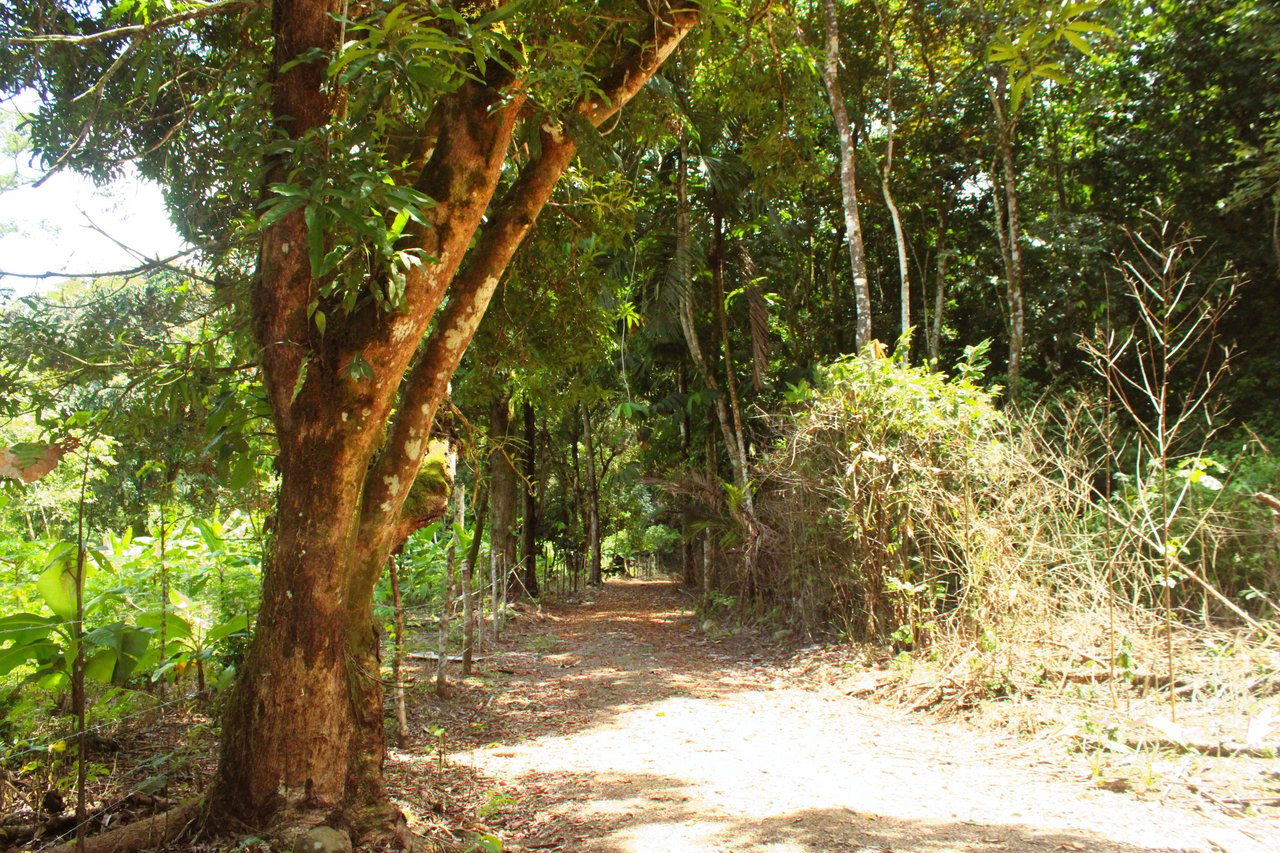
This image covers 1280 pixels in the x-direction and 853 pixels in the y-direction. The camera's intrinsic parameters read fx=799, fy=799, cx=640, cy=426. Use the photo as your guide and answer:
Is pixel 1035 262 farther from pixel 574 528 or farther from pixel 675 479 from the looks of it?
pixel 574 528

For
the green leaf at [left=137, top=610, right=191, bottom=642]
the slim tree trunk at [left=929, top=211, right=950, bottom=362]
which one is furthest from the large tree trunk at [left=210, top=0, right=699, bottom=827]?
the slim tree trunk at [left=929, top=211, right=950, bottom=362]

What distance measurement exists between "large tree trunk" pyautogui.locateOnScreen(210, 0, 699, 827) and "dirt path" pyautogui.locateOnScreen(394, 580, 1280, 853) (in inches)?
54.7

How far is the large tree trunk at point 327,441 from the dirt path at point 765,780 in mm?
1389

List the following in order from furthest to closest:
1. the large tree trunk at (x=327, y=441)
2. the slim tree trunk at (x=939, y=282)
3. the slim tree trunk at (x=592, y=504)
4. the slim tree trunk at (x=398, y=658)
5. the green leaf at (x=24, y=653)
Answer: the slim tree trunk at (x=592, y=504)
the slim tree trunk at (x=939, y=282)
the slim tree trunk at (x=398, y=658)
the green leaf at (x=24, y=653)
the large tree trunk at (x=327, y=441)

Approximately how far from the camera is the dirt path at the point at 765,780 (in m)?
4.04

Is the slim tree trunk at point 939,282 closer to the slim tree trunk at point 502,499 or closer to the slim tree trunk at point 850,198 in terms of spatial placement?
the slim tree trunk at point 850,198

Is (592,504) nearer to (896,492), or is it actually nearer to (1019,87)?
(896,492)

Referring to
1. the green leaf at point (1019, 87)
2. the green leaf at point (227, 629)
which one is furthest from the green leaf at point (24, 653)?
the green leaf at point (1019, 87)

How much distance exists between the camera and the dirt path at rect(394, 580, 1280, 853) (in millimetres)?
4043

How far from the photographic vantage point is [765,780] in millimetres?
5047

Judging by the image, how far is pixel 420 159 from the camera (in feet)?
14.3

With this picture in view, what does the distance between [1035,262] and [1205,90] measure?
11.2 ft

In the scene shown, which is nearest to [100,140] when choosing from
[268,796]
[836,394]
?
[268,796]

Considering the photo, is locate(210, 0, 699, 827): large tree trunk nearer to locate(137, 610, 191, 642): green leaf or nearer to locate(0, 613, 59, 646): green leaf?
locate(0, 613, 59, 646): green leaf
